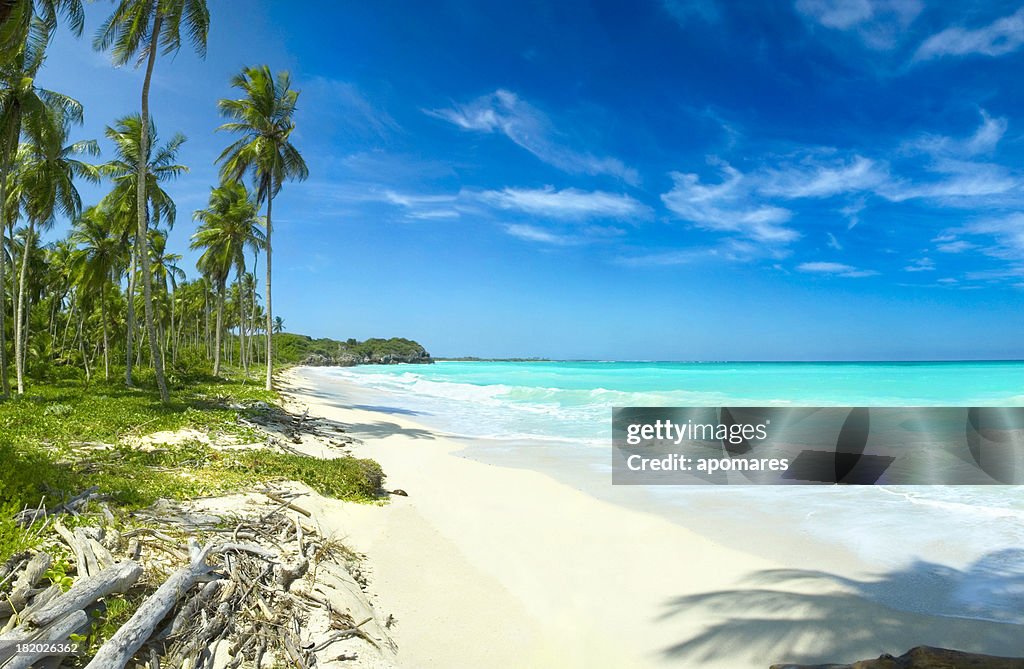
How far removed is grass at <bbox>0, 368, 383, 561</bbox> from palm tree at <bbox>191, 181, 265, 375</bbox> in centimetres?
1764

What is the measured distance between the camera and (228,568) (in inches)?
168

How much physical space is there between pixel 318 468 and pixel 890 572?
25.3 feet

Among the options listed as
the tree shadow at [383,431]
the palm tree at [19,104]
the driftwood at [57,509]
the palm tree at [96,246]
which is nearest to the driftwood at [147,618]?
the driftwood at [57,509]

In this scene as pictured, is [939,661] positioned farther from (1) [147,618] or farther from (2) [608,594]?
(1) [147,618]

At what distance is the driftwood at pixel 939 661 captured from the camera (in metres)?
3.08

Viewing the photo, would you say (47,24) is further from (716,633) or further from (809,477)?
(809,477)

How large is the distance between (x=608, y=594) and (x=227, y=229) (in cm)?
3037

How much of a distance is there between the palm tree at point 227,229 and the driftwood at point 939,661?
100ft

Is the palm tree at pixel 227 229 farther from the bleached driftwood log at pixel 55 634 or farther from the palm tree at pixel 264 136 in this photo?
the bleached driftwood log at pixel 55 634

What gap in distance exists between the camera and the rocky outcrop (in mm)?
110312

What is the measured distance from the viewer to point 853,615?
4.94 metres

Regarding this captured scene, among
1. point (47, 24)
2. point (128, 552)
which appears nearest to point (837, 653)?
point (128, 552)

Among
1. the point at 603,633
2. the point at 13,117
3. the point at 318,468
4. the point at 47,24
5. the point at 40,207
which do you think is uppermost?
the point at 47,24

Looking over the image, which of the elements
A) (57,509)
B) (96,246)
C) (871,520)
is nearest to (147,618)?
(57,509)
